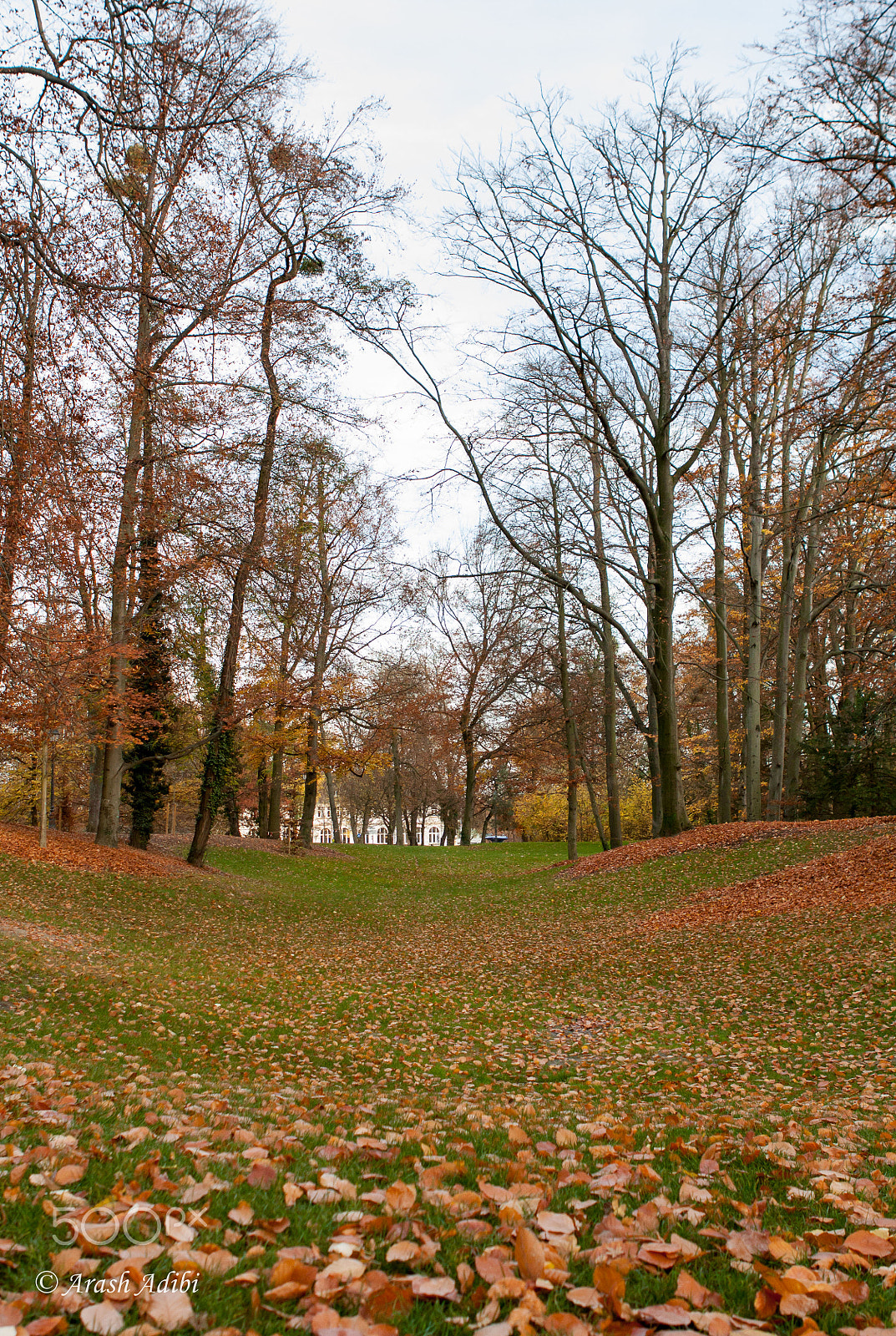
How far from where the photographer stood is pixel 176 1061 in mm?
5602

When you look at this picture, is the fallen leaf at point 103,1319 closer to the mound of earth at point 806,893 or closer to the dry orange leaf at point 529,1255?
the dry orange leaf at point 529,1255

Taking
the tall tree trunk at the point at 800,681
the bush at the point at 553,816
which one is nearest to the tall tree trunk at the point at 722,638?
the tall tree trunk at the point at 800,681

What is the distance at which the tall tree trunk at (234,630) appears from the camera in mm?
17203

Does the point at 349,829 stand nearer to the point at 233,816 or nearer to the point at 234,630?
the point at 233,816

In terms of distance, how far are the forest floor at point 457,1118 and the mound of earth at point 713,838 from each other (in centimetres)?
245

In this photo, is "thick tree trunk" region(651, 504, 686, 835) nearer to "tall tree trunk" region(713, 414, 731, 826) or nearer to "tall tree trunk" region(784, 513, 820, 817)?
"tall tree trunk" region(713, 414, 731, 826)

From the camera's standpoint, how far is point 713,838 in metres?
16.4

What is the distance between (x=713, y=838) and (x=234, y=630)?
1170cm

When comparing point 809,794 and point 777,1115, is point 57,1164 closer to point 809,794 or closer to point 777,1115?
point 777,1115

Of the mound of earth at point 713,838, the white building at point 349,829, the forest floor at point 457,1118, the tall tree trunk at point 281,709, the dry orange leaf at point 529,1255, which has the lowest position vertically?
the white building at point 349,829

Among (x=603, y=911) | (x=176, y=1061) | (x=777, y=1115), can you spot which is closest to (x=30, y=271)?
(x=176, y=1061)

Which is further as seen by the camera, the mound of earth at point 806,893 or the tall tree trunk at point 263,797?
the tall tree trunk at point 263,797

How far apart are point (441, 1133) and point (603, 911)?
10.3 metres

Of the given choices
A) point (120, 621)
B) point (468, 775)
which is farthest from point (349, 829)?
point (120, 621)
